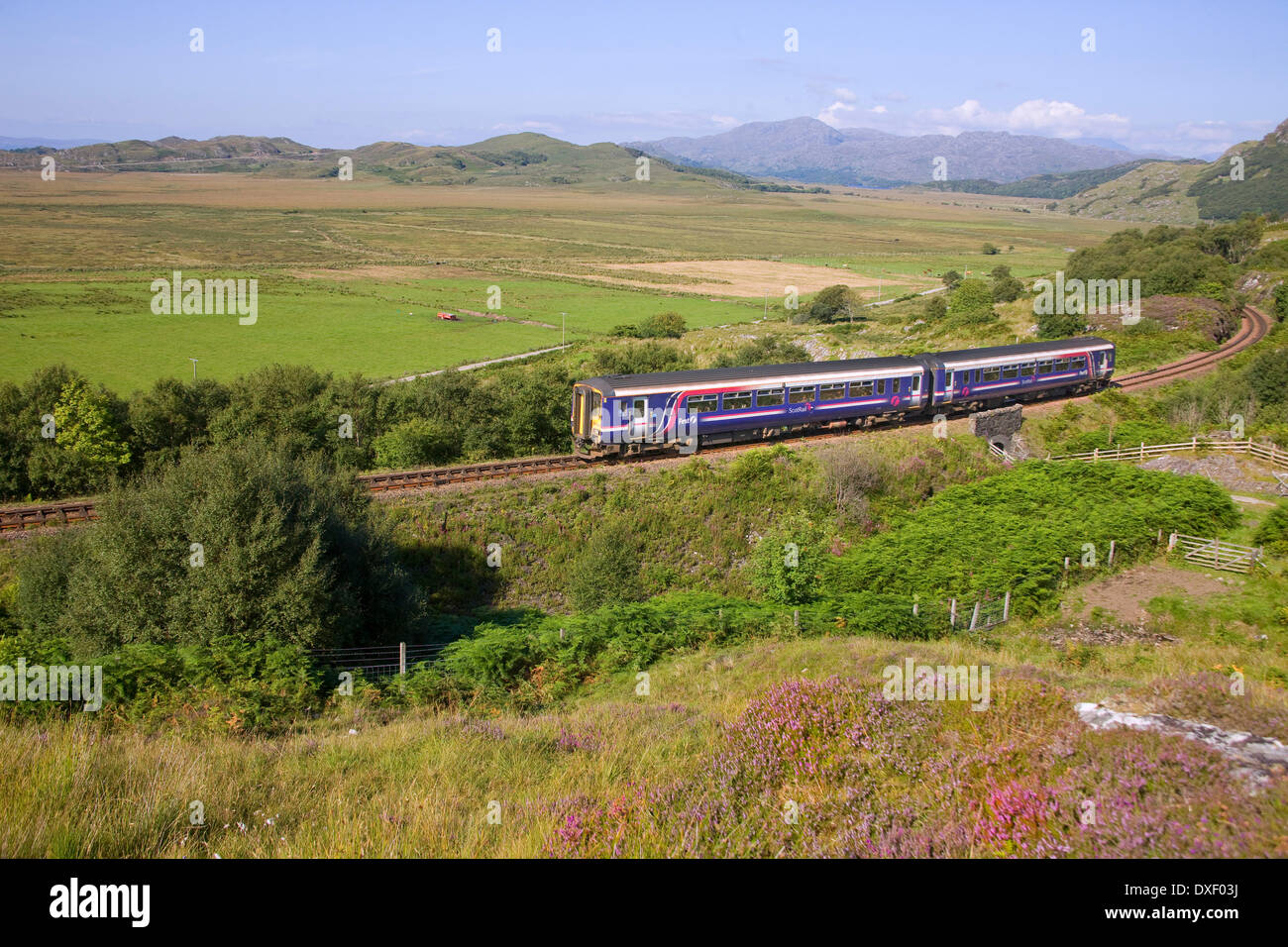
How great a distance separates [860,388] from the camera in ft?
109

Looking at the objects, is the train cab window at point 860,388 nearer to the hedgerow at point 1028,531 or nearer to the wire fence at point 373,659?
the hedgerow at point 1028,531

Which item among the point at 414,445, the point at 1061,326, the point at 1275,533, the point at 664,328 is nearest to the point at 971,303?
the point at 1061,326

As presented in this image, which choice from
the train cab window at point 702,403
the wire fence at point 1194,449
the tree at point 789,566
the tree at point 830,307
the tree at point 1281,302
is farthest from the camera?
the tree at point 830,307

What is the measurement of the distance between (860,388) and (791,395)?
3.60 m

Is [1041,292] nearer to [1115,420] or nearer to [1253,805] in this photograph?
[1115,420]

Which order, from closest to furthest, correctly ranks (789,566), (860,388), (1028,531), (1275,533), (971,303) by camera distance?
(789,566) < (1275,533) < (1028,531) < (860,388) < (971,303)

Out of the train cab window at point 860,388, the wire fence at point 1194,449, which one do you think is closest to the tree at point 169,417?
the train cab window at point 860,388

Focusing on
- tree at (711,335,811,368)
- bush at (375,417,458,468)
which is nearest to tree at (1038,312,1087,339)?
tree at (711,335,811,368)

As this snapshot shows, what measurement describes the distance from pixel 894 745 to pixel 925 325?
63803 millimetres

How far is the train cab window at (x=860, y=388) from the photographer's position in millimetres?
33000

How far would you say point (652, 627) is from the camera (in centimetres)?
1822

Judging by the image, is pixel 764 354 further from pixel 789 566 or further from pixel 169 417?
pixel 169 417

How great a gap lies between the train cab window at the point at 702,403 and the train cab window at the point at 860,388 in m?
6.43

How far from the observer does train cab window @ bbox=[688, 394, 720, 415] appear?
1169 inches
